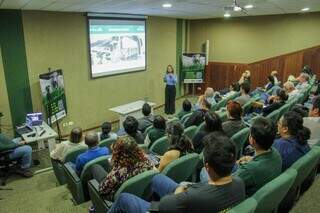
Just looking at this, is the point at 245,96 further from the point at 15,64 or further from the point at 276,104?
the point at 15,64

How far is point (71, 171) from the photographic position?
322cm

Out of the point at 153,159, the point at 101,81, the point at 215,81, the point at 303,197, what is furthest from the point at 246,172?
the point at 215,81

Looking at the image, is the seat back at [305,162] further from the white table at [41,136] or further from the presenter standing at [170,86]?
the presenter standing at [170,86]

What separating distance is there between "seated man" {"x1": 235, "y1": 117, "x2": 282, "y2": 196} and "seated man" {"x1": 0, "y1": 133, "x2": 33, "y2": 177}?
3.39 metres

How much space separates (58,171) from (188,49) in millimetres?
7727

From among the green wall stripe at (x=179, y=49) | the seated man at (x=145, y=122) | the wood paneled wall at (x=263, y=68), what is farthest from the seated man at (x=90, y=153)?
the wood paneled wall at (x=263, y=68)

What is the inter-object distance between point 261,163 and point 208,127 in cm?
116

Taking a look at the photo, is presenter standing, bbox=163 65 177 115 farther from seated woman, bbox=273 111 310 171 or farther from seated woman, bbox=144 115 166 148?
seated woman, bbox=273 111 310 171

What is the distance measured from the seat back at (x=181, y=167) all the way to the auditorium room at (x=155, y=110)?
0.04 feet

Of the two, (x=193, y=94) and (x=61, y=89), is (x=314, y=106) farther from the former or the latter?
(x=193, y=94)

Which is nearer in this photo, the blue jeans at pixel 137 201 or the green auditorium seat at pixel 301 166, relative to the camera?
the blue jeans at pixel 137 201

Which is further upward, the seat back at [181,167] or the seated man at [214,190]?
the seated man at [214,190]

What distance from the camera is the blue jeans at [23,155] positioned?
13.9 ft

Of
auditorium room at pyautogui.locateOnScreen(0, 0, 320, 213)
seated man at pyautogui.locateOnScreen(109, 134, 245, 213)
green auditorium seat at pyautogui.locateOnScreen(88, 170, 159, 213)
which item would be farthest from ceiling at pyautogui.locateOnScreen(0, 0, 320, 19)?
seated man at pyautogui.locateOnScreen(109, 134, 245, 213)
